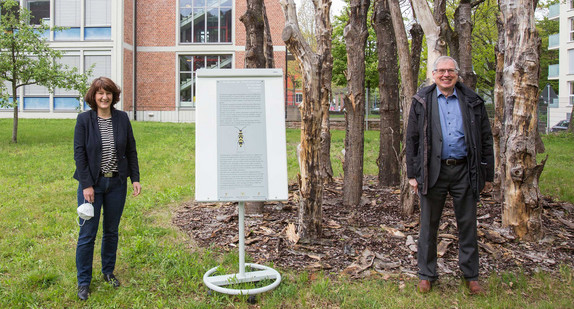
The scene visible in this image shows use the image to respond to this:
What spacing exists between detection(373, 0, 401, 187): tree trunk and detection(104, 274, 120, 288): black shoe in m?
5.08

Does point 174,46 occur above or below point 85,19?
below

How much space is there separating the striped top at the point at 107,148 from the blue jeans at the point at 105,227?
101mm

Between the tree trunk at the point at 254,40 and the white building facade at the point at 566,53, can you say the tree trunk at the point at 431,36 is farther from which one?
the white building facade at the point at 566,53

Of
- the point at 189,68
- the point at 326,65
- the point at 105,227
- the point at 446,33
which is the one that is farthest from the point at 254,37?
the point at 189,68

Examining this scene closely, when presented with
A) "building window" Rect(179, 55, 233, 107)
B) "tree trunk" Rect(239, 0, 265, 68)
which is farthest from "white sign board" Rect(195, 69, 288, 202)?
"building window" Rect(179, 55, 233, 107)

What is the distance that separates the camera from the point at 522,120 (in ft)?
18.5

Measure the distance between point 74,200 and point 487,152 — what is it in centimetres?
674

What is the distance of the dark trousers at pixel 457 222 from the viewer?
4391mm

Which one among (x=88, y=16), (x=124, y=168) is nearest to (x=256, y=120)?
(x=124, y=168)

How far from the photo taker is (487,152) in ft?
14.5

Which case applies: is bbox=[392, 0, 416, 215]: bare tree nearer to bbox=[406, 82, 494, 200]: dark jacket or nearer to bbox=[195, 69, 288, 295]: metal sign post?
bbox=[406, 82, 494, 200]: dark jacket

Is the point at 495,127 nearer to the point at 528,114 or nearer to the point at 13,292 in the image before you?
the point at 528,114

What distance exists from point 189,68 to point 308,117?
90.7 ft

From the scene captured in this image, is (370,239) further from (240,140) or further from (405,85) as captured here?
(240,140)
